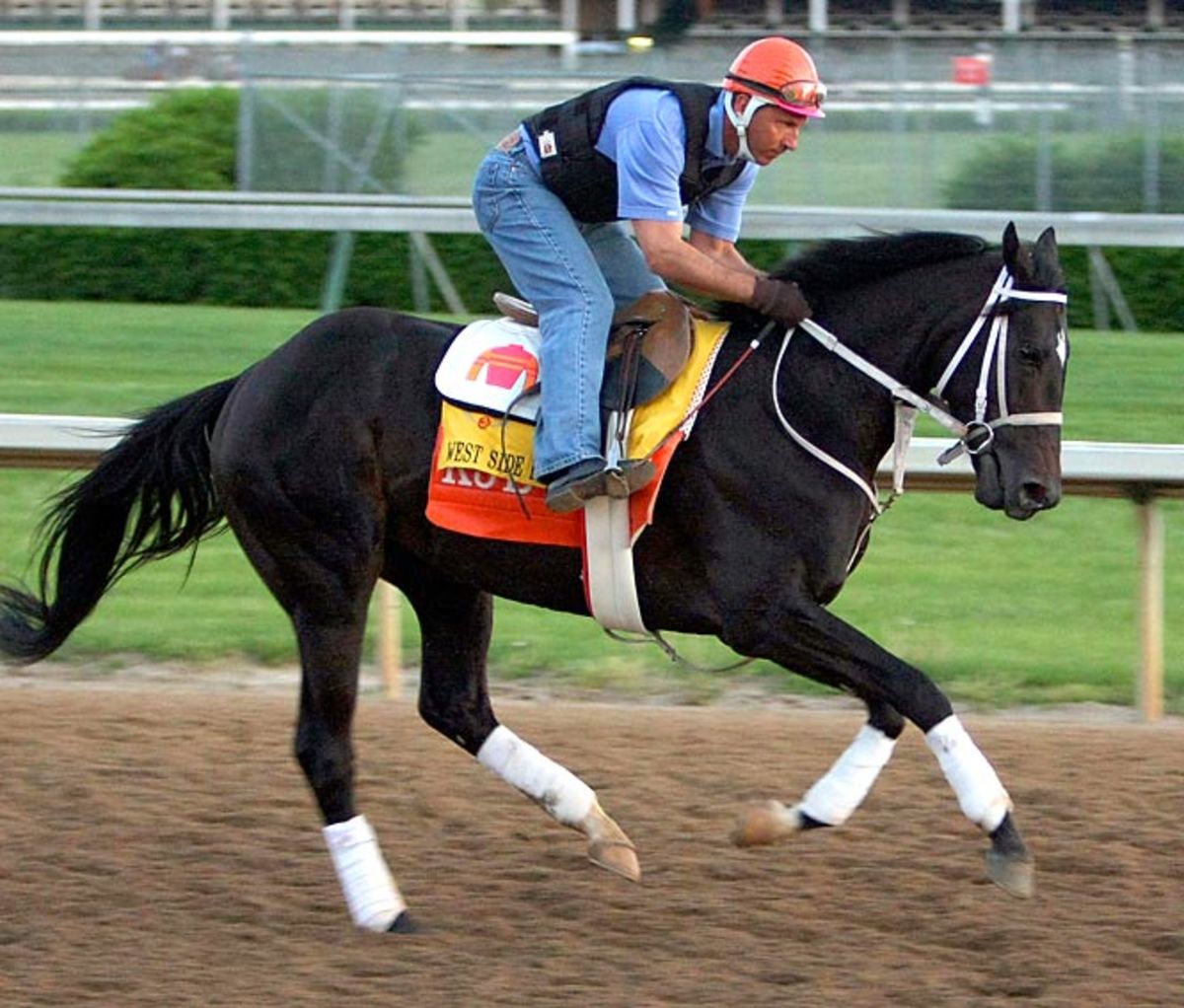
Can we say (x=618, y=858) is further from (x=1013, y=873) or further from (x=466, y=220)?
(x=466, y=220)

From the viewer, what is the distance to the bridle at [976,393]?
4688 millimetres

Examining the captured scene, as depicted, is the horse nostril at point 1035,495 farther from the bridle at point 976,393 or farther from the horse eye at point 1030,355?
the horse eye at point 1030,355

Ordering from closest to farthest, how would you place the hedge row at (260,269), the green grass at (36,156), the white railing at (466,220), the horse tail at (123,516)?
the horse tail at (123,516) < the white railing at (466,220) < the hedge row at (260,269) < the green grass at (36,156)

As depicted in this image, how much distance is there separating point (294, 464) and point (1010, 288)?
1817 millimetres

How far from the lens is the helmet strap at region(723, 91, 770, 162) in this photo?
4.79 metres

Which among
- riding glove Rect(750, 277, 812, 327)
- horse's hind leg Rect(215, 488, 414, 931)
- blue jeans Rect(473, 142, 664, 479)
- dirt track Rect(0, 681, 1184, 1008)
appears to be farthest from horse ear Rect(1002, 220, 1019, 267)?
horse's hind leg Rect(215, 488, 414, 931)

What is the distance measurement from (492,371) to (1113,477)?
2542 millimetres

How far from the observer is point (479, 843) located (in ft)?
18.1

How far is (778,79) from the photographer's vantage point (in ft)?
15.7

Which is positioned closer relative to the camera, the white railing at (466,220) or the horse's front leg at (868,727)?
the horse's front leg at (868,727)

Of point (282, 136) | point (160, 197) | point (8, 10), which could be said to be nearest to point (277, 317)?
point (160, 197)

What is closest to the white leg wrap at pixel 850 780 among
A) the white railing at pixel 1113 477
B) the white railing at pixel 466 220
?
the white railing at pixel 1113 477

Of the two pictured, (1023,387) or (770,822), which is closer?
(1023,387)

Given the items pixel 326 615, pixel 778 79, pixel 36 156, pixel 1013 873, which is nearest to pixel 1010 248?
pixel 778 79
